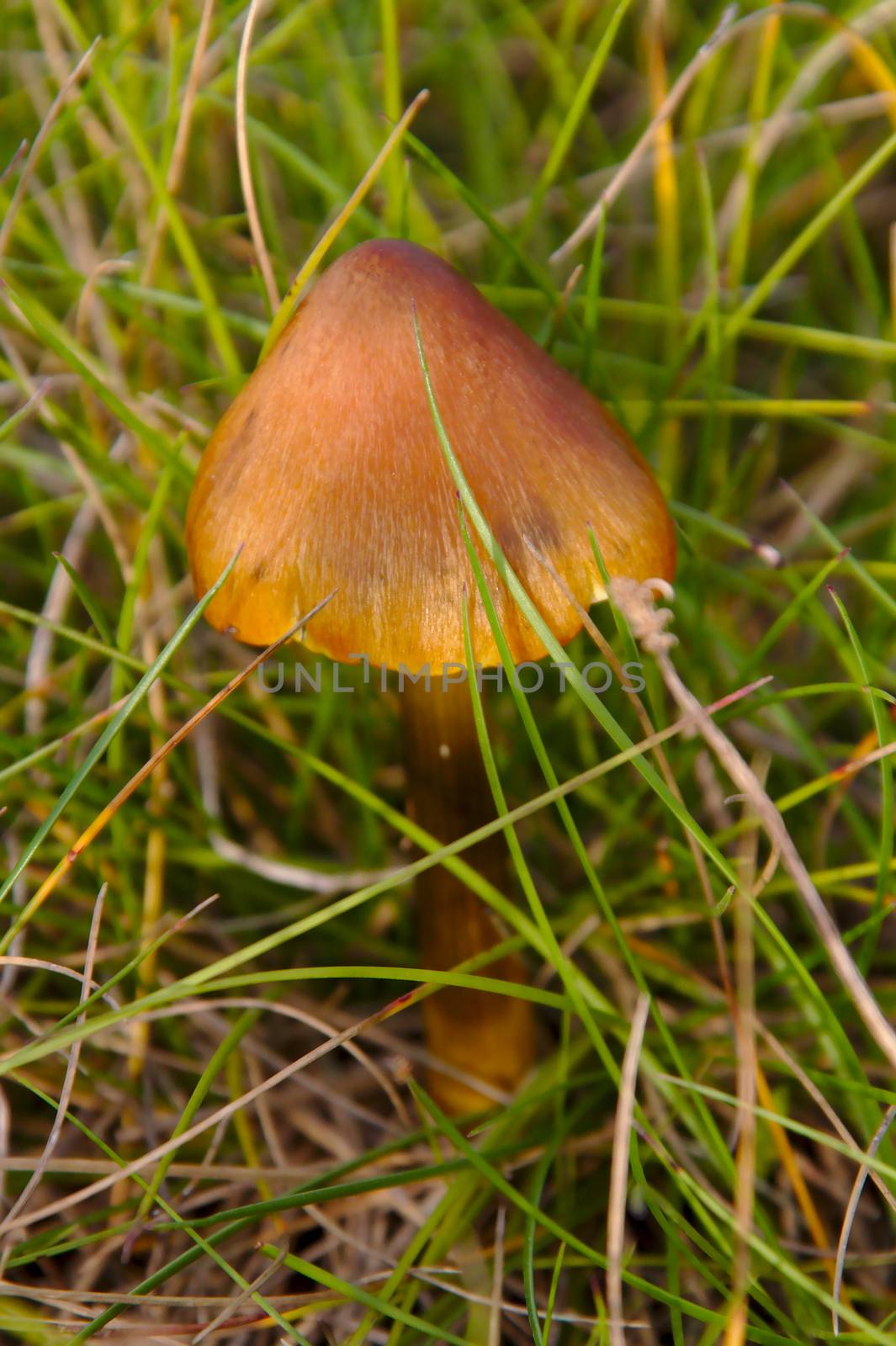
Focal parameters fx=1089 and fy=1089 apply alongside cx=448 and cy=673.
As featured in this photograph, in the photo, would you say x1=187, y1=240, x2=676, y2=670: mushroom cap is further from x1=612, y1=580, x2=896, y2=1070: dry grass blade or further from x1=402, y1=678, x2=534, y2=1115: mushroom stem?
x1=402, y1=678, x2=534, y2=1115: mushroom stem

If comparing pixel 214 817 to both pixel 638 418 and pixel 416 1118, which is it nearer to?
pixel 416 1118

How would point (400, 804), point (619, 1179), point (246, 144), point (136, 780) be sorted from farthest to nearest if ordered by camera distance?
point (400, 804) < point (246, 144) < point (136, 780) < point (619, 1179)

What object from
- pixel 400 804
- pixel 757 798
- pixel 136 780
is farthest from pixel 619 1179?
pixel 400 804

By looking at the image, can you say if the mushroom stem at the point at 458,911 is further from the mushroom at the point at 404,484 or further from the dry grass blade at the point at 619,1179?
the dry grass blade at the point at 619,1179

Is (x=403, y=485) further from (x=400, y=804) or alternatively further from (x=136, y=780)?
(x=400, y=804)

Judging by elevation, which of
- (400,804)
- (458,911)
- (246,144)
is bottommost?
(400,804)

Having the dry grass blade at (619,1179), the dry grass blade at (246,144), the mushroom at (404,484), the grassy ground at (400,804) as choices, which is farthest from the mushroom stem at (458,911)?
the dry grass blade at (246,144)

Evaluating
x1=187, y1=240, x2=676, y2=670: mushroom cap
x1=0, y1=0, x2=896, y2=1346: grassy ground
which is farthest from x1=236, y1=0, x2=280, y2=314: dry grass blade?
x1=187, y1=240, x2=676, y2=670: mushroom cap
